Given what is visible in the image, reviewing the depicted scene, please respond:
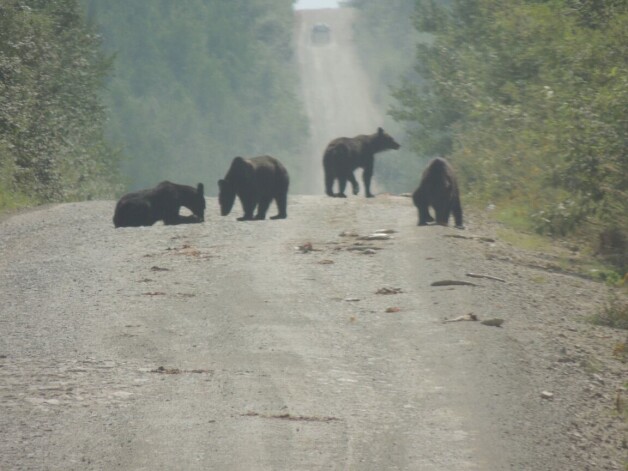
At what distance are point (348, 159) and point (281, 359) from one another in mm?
16793

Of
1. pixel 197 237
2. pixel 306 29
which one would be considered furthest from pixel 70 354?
pixel 306 29

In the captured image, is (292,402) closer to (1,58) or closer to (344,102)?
(1,58)

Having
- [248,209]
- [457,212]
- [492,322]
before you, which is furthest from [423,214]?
[492,322]

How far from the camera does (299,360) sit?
959 centimetres

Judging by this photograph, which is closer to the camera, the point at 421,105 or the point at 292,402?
the point at 292,402

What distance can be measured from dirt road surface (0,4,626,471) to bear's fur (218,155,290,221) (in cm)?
302

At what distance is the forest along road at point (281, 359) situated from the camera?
289 inches

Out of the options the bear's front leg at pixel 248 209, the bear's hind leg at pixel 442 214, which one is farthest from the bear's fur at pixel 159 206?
the bear's hind leg at pixel 442 214

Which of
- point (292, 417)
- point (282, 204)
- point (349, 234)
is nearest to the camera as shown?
point (292, 417)

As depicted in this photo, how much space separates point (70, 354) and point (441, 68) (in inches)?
1282

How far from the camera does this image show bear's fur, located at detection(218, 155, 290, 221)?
19.6m

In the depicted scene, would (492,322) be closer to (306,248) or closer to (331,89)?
(306,248)

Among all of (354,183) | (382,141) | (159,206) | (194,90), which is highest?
(194,90)

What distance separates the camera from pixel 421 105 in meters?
44.4
